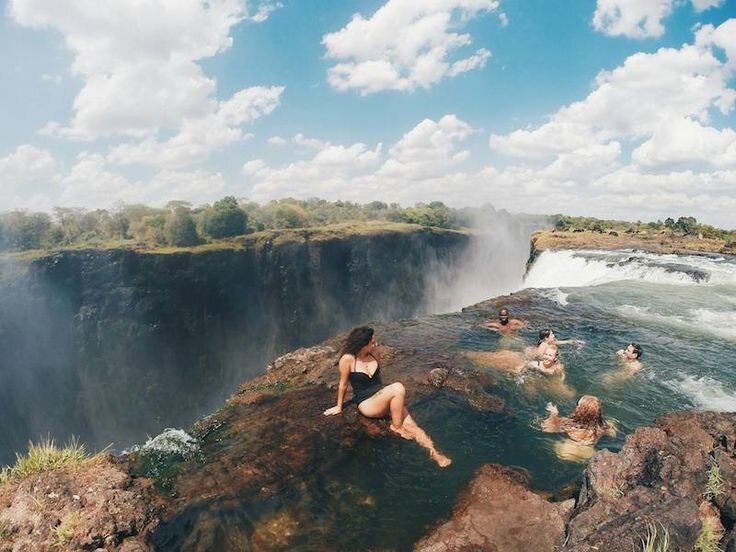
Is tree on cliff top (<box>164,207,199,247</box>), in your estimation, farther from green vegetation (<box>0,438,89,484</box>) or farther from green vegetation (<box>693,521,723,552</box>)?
green vegetation (<box>693,521,723,552</box>)

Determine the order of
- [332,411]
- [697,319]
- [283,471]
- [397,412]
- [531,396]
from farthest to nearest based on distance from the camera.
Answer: [697,319] < [531,396] < [332,411] < [397,412] < [283,471]

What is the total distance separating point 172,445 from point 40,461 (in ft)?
5.79

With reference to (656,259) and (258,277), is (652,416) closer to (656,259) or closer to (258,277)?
(656,259)

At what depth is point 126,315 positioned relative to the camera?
1880 inches

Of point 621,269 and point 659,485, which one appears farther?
point 621,269

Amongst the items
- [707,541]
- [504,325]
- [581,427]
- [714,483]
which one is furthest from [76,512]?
[504,325]

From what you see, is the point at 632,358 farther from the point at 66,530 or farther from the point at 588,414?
the point at 66,530

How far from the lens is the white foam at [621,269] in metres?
26.2

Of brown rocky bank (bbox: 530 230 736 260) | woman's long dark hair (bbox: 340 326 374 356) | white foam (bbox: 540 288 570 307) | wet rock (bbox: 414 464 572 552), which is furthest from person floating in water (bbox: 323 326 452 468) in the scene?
brown rocky bank (bbox: 530 230 736 260)

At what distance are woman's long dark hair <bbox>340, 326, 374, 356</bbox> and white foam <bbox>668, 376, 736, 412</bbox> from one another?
8457 mm

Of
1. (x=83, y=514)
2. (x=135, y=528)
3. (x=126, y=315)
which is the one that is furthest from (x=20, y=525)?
(x=126, y=315)

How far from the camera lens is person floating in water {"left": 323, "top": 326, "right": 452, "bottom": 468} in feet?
22.8

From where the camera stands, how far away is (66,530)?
4773mm

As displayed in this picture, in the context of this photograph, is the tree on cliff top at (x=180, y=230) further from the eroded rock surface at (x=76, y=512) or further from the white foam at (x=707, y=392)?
the white foam at (x=707, y=392)
